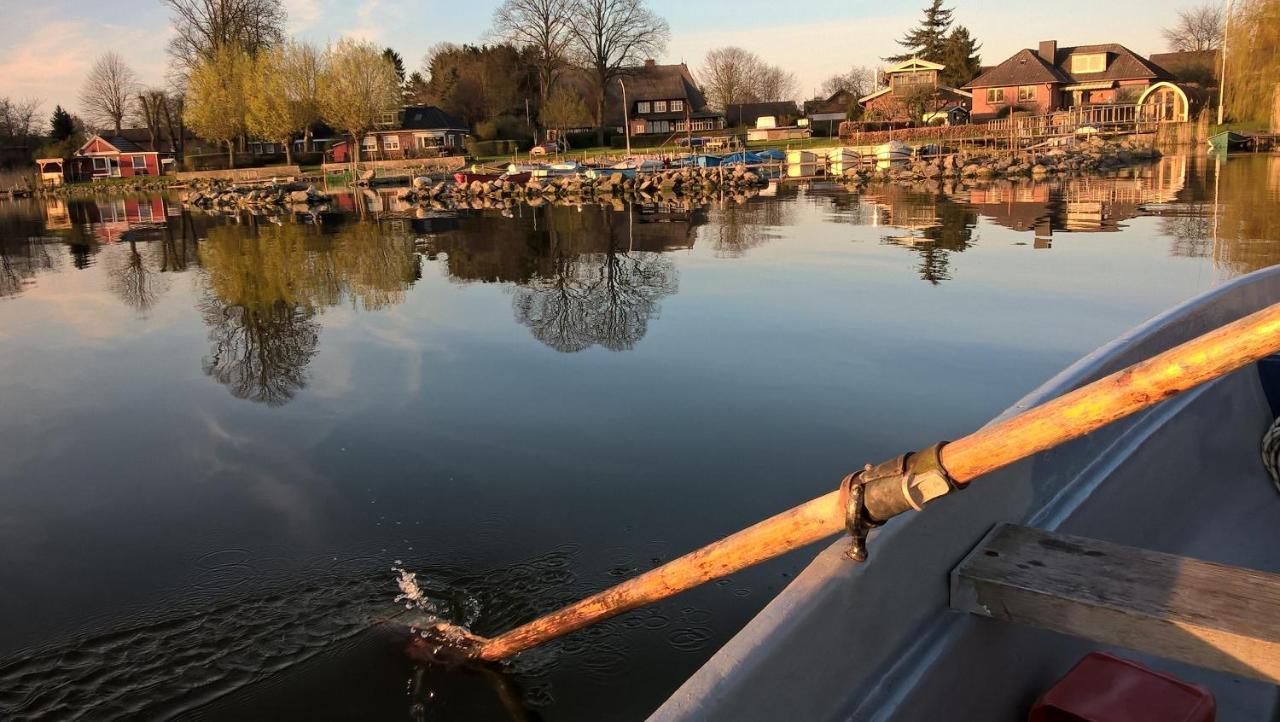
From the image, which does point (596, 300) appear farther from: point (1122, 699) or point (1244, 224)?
point (1244, 224)

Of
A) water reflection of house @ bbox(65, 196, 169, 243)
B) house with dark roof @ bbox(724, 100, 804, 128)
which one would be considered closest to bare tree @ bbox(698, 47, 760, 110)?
house with dark roof @ bbox(724, 100, 804, 128)

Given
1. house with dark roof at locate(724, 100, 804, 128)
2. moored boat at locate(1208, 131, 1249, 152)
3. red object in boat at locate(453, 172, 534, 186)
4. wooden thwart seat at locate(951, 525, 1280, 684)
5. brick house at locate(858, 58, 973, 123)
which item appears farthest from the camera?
house with dark roof at locate(724, 100, 804, 128)

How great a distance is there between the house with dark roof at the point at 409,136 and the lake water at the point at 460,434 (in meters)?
57.3

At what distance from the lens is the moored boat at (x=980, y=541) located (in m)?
2.19

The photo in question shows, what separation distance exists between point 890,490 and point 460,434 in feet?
18.1

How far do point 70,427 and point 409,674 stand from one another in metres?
5.66

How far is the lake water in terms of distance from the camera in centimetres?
438

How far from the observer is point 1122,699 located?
2.82m

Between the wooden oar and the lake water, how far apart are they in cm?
140

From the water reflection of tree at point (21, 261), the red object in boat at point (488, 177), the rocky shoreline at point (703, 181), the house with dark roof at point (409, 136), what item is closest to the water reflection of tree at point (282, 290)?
the water reflection of tree at point (21, 261)

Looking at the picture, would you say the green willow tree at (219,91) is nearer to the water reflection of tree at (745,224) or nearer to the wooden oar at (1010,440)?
the water reflection of tree at (745,224)

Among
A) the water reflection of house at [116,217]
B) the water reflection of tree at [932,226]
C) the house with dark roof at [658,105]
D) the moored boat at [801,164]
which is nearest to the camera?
the water reflection of tree at [932,226]

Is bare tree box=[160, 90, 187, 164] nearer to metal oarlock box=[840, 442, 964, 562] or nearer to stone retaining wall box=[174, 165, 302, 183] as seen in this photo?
stone retaining wall box=[174, 165, 302, 183]

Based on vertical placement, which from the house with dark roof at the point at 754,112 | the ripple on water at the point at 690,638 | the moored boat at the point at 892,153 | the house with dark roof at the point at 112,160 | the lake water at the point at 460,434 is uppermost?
the house with dark roof at the point at 754,112
